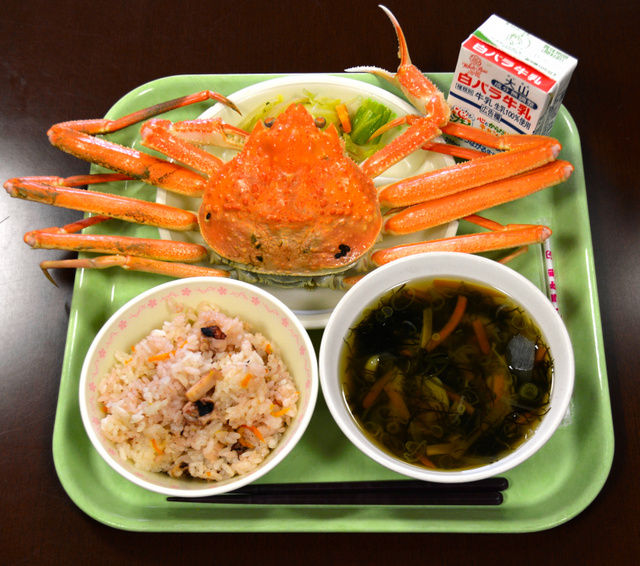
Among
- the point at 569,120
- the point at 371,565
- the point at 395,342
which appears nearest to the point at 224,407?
the point at 395,342

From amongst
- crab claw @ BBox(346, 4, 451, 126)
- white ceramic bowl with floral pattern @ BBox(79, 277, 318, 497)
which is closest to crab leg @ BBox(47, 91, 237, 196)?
white ceramic bowl with floral pattern @ BBox(79, 277, 318, 497)

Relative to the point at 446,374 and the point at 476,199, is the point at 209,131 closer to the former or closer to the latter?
the point at 476,199

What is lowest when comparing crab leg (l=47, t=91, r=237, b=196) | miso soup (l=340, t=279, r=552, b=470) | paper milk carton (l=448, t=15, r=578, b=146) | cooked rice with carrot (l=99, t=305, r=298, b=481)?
cooked rice with carrot (l=99, t=305, r=298, b=481)

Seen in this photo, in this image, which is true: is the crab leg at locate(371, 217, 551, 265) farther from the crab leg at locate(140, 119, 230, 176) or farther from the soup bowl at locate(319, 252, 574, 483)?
the crab leg at locate(140, 119, 230, 176)

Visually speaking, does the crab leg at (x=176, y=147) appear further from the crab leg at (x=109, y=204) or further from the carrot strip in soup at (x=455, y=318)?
the carrot strip in soup at (x=455, y=318)

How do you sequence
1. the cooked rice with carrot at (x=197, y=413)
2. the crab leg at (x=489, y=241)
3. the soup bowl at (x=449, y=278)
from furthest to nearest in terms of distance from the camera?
the crab leg at (x=489, y=241), the cooked rice with carrot at (x=197, y=413), the soup bowl at (x=449, y=278)

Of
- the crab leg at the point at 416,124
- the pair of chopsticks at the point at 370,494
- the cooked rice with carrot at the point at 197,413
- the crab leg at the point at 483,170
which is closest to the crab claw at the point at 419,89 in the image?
the crab leg at the point at 416,124
